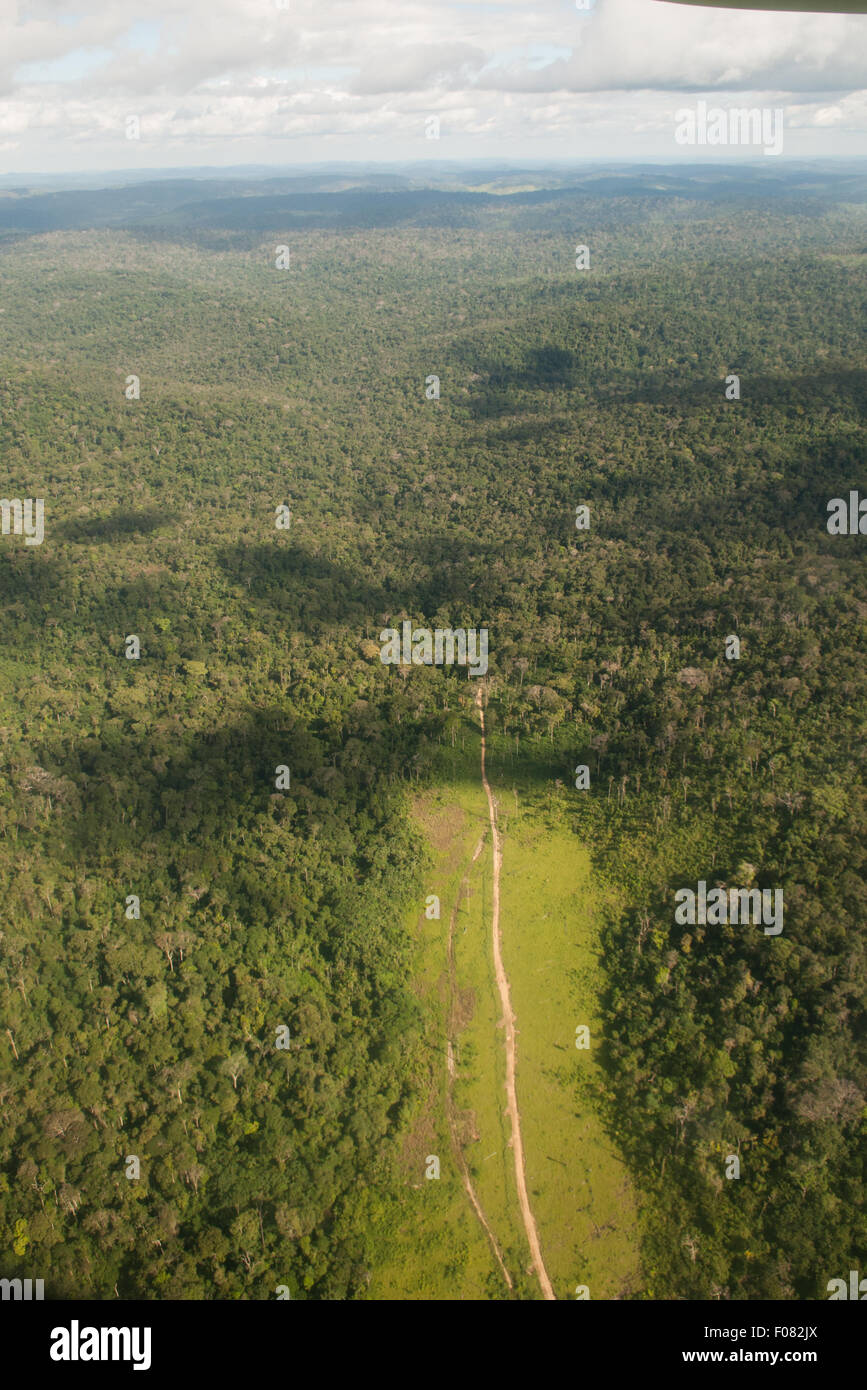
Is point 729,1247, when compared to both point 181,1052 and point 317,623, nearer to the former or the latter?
point 181,1052

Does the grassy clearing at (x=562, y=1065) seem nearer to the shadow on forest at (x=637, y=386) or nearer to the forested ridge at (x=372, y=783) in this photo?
the forested ridge at (x=372, y=783)

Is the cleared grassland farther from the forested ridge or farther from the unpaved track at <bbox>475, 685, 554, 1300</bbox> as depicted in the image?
the forested ridge

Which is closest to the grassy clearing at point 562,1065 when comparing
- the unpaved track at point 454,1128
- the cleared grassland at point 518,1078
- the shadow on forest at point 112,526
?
the cleared grassland at point 518,1078

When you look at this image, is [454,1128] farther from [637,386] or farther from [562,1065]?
[637,386]

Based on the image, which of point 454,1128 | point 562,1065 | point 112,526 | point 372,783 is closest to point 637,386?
point 112,526

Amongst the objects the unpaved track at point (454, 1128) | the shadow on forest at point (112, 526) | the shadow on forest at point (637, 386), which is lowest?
the unpaved track at point (454, 1128)

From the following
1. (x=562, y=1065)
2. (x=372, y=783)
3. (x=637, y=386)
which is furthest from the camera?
(x=637, y=386)

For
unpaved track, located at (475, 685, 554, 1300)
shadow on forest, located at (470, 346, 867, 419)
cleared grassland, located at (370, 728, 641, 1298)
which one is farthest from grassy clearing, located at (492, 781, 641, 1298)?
shadow on forest, located at (470, 346, 867, 419)
